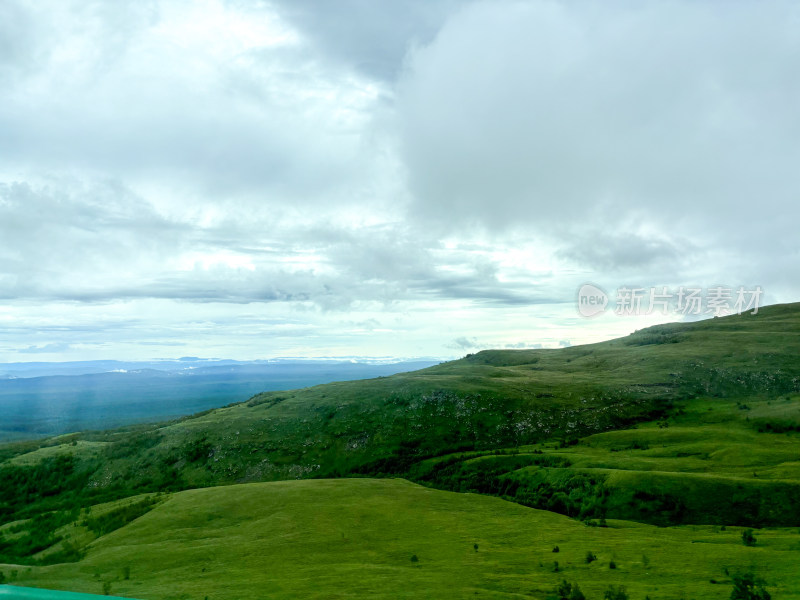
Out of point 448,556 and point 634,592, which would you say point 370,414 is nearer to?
point 448,556

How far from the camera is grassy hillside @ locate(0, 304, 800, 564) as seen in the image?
178ft

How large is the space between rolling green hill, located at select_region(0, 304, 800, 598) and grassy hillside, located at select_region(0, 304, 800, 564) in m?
0.27

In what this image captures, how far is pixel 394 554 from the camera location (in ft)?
117

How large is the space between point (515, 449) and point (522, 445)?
23.2ft

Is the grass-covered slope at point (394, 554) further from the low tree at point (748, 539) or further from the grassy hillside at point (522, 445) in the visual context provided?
the grassy hillside at point (522, 445)

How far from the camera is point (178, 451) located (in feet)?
320

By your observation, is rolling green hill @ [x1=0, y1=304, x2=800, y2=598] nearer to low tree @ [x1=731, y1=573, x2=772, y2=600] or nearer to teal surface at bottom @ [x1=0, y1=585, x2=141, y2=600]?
low tree @ [x1=731, y1=573, x2=772, y2=600]

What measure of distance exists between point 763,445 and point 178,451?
96.3m

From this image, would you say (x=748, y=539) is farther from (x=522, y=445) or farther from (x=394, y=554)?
(x=522, y=445)

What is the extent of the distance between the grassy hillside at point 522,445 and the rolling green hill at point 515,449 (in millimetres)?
266

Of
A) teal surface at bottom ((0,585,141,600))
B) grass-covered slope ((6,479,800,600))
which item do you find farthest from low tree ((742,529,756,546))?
teal surface at bottom ((0,585,141,600))

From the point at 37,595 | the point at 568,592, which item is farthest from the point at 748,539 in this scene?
the point at 37,595

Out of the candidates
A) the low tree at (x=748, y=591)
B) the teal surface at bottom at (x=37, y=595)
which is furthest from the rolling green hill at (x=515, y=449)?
the teal surface at bottom at (x=37, y=595)

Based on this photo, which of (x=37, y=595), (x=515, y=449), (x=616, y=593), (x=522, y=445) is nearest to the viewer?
(x=37, y=595)
